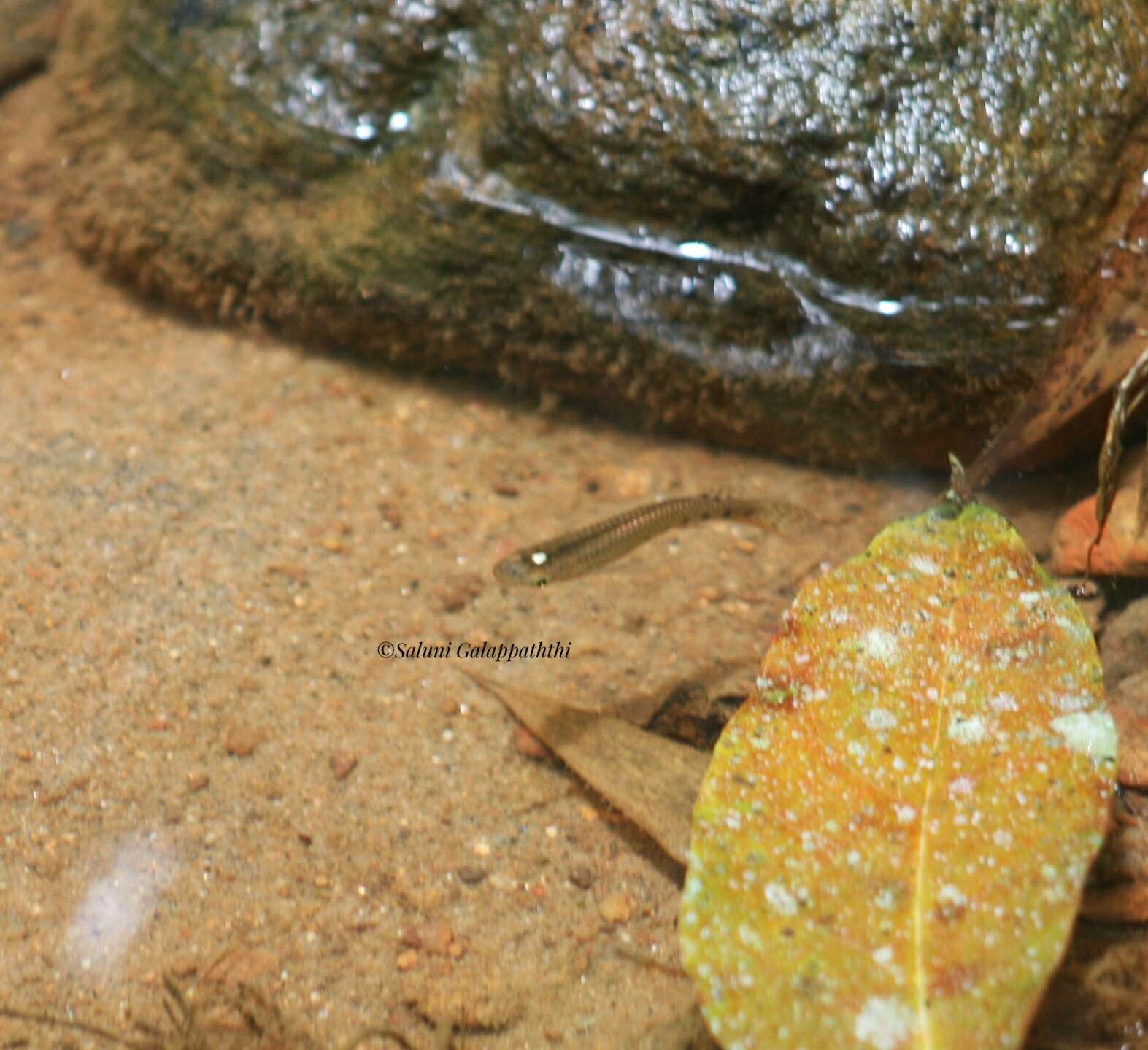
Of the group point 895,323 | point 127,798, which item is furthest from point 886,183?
point 127,798

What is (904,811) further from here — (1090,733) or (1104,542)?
(1104,542)

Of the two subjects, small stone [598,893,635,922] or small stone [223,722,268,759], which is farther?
small stone [223,722,268,759]

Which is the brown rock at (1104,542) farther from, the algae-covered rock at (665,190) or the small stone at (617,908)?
the small stone at (617,908)

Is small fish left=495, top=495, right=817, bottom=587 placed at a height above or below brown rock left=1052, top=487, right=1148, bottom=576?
below

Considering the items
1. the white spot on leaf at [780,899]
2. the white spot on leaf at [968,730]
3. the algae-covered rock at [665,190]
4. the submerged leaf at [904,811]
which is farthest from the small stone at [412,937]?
the algae-covered rock at [665,190]

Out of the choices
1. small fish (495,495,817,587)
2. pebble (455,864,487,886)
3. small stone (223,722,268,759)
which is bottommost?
small stone (223,722,268,759)

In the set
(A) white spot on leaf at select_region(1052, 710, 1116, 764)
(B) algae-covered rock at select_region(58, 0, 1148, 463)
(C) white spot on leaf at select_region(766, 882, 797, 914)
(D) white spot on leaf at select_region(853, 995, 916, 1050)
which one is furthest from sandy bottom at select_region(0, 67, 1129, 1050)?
(A) white spot on leaf at select_region(1052, 710, 1116, 764)

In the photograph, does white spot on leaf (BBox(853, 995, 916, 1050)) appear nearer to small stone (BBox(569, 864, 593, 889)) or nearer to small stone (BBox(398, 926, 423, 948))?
small stone (BBox(569, 864, 593, 889))

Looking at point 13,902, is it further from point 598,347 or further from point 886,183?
point 886,183

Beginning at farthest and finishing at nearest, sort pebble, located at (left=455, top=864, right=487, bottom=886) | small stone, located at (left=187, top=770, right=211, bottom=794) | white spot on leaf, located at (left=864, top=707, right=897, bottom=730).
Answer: small stone, located at (left=187, top=770, right=211, bottom=794)
pebble, located at (left=455, top=864, right=487, bottom=886)
white spot on leaf, located at (left=864, top=707, right=897, bottom=730)
